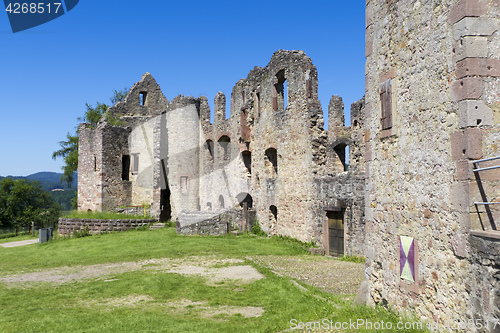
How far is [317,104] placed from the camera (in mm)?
16719

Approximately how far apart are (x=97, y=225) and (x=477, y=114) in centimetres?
2067

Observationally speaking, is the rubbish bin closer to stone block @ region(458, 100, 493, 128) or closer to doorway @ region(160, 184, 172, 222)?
doorway @ region(160, 184, 172, 222)

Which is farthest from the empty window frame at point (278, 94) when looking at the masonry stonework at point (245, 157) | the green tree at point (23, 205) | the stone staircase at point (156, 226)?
the green tree at point (23, 205)

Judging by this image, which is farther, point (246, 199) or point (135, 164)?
point (135, 164)

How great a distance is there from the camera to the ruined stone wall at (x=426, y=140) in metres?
4.76

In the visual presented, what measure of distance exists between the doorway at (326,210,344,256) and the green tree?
33623mm

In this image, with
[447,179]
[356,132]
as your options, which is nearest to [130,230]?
[356,132]

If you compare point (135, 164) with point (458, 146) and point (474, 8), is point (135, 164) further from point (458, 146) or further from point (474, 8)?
point (474, 8)

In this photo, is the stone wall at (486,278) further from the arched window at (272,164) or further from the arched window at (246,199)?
the arched window at (246,199)

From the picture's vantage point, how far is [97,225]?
2239 centimetres

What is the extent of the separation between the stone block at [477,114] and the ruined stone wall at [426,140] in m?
0.01

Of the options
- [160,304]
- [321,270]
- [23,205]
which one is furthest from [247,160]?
[23,205]

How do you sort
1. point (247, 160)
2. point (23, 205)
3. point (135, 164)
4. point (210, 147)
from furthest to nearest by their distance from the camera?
point (23, 205)
point (135, 164)
point (210, 147)
point (247, 160)

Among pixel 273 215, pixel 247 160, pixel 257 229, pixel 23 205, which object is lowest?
pixel 257 229
